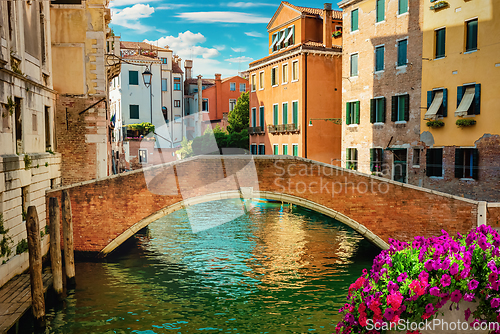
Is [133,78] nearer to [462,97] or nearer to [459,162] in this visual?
[462,97]

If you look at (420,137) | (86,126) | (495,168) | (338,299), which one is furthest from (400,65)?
(86,126)

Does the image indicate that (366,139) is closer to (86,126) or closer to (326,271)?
(326,271)

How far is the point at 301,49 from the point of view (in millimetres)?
18891

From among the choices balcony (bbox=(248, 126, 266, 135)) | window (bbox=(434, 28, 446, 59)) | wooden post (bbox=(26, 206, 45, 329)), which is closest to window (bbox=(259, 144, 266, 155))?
balcony (bbox=(248, 126, 266, 135))

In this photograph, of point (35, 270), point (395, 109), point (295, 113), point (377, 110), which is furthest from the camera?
point (295, 113)

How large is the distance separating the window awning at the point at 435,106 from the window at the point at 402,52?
5.99 feet

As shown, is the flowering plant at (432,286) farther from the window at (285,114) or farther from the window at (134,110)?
the window at (134,110)

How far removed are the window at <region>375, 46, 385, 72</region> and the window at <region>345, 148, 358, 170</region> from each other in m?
3.20

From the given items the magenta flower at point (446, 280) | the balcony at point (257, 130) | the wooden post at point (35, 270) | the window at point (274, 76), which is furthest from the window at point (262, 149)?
the magenta flower at point (446, 280)

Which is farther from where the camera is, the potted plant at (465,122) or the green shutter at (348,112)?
the green shutter at (348,112)

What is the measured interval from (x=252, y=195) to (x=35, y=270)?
5233 mm

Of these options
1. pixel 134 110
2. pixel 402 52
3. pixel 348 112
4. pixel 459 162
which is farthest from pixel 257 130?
pixel 459 162

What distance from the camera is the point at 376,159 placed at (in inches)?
641

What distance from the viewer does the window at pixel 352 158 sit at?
1736 centimetres
